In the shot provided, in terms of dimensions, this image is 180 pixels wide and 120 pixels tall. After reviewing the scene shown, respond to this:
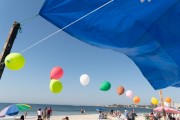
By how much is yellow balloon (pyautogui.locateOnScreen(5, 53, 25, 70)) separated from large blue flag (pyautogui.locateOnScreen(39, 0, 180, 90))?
3.74 ft

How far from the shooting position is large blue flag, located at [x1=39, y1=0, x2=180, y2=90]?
3.49m

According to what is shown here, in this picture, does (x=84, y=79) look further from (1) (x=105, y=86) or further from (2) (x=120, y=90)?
(2) (x=120, y=90)

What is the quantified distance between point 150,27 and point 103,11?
862mm

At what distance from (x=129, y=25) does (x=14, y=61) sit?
7.91ft

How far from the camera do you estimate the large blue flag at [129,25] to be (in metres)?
3.49

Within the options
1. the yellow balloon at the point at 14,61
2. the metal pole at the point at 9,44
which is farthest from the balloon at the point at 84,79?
the metal pole at the point at 9,44

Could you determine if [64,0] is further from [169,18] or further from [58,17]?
[169,18]

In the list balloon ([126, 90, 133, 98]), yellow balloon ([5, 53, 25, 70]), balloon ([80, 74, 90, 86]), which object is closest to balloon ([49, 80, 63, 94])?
yellow balloon ([5, 53, 25, 70])

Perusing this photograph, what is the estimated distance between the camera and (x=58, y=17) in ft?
12.1

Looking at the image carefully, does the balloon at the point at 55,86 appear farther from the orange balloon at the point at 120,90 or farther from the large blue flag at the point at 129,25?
the orange balloon at the point at 120,90

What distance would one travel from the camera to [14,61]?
171 inches

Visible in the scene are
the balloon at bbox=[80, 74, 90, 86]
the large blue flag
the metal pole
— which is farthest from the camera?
the balloon at bbox=[80, 74, 90, 86]

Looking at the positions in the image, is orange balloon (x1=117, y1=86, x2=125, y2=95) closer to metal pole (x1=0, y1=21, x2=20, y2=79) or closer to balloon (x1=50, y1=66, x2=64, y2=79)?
balloon (x1=50, y1=66, x2=64, y2=79)

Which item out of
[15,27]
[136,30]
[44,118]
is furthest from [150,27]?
[44,118]
